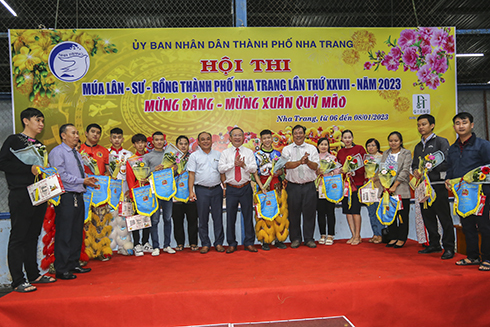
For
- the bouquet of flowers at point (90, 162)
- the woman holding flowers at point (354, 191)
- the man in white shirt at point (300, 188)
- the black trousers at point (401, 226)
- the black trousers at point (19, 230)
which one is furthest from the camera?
the woman holding flowers at point (354, 191)

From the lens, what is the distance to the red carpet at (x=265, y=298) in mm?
2475

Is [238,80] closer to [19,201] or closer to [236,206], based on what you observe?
[236,206]

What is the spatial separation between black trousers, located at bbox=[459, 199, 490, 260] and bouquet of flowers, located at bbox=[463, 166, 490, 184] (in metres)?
0.18

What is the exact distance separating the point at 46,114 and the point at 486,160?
555 cm

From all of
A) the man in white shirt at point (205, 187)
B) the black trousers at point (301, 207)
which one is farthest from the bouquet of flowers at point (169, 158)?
the black trousers at point (301, 207)

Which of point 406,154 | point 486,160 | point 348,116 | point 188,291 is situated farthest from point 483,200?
point 188,291

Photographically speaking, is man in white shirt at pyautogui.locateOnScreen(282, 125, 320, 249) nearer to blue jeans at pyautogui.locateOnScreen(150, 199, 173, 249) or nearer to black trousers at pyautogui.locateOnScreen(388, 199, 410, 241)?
black trousers at pyautogui.locateOnScreen(388, 199, 410, 241)

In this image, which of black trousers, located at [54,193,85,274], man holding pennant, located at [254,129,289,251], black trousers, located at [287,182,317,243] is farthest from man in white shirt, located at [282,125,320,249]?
black trousers, located at [54,193,85,274]

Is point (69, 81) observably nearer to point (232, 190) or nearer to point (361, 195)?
point (232, 190)

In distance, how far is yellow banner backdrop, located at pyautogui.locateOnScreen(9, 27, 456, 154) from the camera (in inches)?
185

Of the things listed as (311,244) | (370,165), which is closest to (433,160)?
(370,165)

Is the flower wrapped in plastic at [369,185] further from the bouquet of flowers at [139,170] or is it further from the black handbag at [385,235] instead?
the bouquet of flowers at [139,170]

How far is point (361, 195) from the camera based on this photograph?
4.10 meters

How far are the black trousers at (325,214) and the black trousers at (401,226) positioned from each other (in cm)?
75
